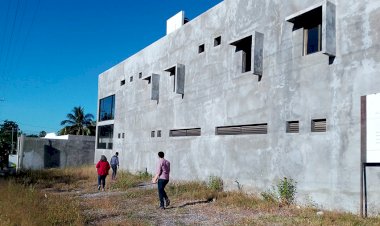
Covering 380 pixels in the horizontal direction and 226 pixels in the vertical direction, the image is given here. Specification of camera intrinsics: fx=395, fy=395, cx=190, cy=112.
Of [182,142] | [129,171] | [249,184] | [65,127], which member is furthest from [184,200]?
[65,127]

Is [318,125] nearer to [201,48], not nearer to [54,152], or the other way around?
[201,48]

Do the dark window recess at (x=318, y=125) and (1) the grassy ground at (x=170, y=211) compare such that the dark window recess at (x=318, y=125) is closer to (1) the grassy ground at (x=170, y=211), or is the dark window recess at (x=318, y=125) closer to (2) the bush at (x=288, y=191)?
(2) the bush at (x=288, y=191)

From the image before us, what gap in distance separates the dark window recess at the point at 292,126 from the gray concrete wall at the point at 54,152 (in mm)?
29126

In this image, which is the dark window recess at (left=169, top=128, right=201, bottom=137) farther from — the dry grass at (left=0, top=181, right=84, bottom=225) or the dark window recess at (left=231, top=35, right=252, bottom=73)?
the dry grass at (left=0, top=181, right=84, bottom=225)

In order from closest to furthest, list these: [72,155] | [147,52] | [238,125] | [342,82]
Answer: [342,82]
[238,125]
[147,52]
[72,155]

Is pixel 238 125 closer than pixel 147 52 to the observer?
Yes

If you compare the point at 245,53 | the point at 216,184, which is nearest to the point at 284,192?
the point at 216,184

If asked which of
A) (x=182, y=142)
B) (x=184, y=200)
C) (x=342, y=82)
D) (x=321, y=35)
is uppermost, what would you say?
(x=321, y=35)

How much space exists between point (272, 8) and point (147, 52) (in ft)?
41.0

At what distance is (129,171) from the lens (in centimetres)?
2628

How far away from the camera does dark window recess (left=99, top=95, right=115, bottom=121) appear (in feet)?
103

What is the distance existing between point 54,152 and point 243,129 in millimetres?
27337

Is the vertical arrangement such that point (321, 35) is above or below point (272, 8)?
below

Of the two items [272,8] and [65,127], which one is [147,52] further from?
[65,127]
